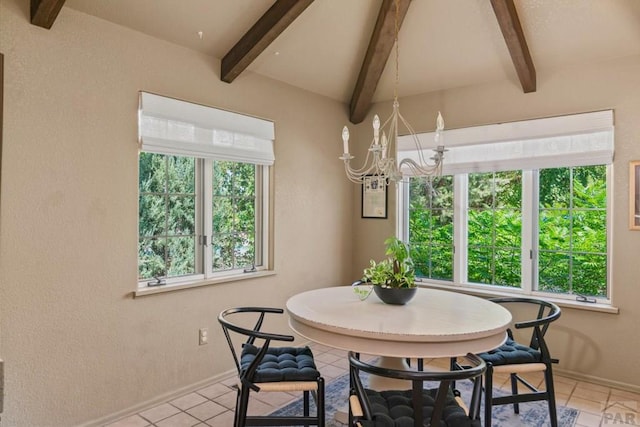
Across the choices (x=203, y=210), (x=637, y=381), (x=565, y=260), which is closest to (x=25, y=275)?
(x=203, y=210)

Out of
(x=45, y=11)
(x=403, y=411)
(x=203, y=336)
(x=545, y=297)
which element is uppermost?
(x=45, y=11)

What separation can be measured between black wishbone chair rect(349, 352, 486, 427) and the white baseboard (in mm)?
1618

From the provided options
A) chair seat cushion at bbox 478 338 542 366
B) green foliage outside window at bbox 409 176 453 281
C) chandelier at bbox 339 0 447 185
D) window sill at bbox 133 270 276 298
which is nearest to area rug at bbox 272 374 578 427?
chair seat cushion at bbox 478 338 542 366

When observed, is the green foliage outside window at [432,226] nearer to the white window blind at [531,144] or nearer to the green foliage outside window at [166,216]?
the white window blind at [531,144]

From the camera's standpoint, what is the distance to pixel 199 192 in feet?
10.3

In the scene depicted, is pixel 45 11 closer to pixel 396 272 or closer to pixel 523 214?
pixel 396 272

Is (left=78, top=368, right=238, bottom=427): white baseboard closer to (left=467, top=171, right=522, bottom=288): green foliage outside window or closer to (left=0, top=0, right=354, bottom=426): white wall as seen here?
(left=0, top=0, right=354, bottom=426): white wall

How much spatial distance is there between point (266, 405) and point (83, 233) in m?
1.60

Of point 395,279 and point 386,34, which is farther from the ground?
point 386,34

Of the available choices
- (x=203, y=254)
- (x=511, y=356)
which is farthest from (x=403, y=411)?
(x=203, y=254)

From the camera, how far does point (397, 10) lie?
300cm

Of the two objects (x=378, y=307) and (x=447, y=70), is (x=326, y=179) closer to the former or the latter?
(x=447, y=70)

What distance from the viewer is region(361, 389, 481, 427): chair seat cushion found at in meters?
1.61

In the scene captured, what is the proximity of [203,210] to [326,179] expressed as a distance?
4.75 ft
